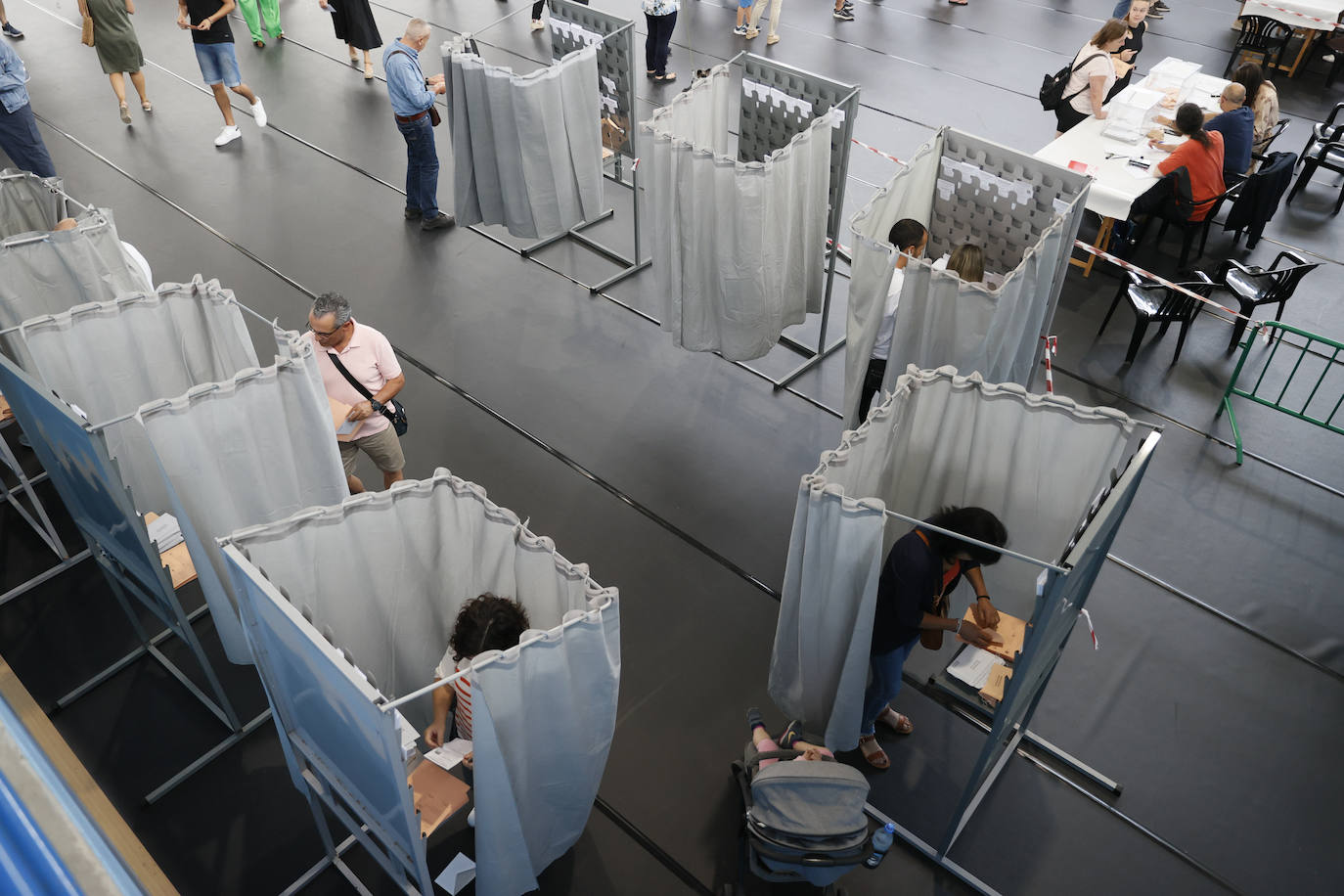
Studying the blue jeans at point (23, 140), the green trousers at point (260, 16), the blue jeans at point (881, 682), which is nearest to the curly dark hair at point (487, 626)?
the blue jeans at point (881, 682)

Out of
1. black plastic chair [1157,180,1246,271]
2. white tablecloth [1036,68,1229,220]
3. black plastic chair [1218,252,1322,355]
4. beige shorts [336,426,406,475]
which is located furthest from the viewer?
black plastic chair [1157,180,1246,271]

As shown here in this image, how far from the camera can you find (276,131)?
31.6ft

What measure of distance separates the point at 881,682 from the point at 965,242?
2.96 meters

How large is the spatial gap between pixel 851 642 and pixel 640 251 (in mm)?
4620

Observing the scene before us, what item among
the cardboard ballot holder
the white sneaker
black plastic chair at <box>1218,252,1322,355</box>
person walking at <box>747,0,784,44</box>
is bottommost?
the white sneaker

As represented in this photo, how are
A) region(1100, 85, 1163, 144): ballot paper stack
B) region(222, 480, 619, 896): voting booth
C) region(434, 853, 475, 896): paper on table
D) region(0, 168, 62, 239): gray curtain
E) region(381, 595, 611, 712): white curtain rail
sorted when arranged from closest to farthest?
region(381, 595, 611, 712): white curtain rail < region(222, 480, 619, 896): voting booth < region(434, 853, 475, 896): paper on table < region(0, 168, 62, 239): gray curtain < region(1100, 85, 1163, 144): ballot paper stack

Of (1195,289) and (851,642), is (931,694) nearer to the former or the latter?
(851,642)

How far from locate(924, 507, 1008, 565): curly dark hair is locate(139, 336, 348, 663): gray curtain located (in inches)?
103

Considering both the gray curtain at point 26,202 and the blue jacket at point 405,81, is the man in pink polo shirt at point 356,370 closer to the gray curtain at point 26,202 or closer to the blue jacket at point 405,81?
the gray curtain at point 26,202

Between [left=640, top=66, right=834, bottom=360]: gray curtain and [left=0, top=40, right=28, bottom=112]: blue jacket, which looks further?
[left=0, top=40, right=28, bottom=112]: blue jacket

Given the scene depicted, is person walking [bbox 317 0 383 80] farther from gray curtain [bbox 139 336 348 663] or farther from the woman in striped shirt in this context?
the woman in striped shirt

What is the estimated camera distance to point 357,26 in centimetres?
1023

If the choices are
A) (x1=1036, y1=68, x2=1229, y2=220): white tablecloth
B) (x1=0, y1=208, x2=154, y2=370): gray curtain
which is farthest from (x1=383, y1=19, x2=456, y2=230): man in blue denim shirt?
(x1=1036, y1=68, x2=1229, y2=220): white tablecloth

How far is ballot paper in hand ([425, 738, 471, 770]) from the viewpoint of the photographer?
3.54 m
